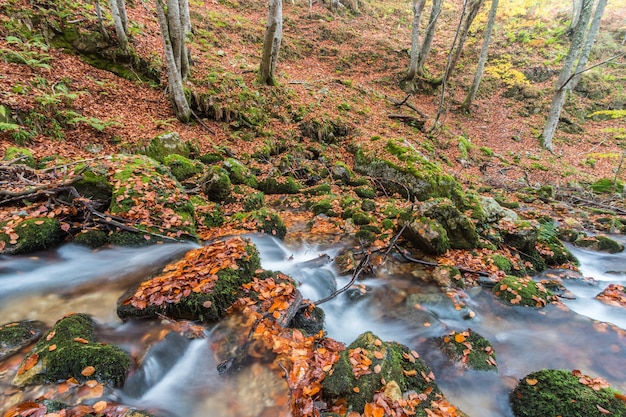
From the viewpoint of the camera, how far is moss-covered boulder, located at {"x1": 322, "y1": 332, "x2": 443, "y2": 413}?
2785mm

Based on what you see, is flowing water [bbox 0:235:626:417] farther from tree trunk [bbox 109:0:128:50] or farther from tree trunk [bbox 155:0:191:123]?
tree trunk [bbox 109:0:128:50]

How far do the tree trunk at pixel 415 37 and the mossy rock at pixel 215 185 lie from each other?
52.1ft

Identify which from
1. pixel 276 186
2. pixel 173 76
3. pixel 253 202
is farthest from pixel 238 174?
pixel 173 76

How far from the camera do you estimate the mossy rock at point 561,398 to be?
2.93m

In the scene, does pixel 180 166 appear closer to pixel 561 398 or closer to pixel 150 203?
pixel 150 203

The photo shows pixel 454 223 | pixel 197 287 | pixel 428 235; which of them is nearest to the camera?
pixel 197 287

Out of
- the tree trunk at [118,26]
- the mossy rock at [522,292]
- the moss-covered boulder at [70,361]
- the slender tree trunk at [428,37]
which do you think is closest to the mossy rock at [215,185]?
the moss-covered boulder at [70,361]

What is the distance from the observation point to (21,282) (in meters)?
4.21

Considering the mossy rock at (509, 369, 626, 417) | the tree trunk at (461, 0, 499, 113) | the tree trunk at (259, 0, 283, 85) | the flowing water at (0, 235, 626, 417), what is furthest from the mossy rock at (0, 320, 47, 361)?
the tree trunk at (461, 0, 499, 113)

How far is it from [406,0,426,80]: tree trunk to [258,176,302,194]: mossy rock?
14.1 m

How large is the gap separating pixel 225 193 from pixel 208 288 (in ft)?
14.1

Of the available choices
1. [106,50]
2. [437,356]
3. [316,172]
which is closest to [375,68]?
[316,172]

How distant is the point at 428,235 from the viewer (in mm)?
6070

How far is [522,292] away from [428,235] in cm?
184
